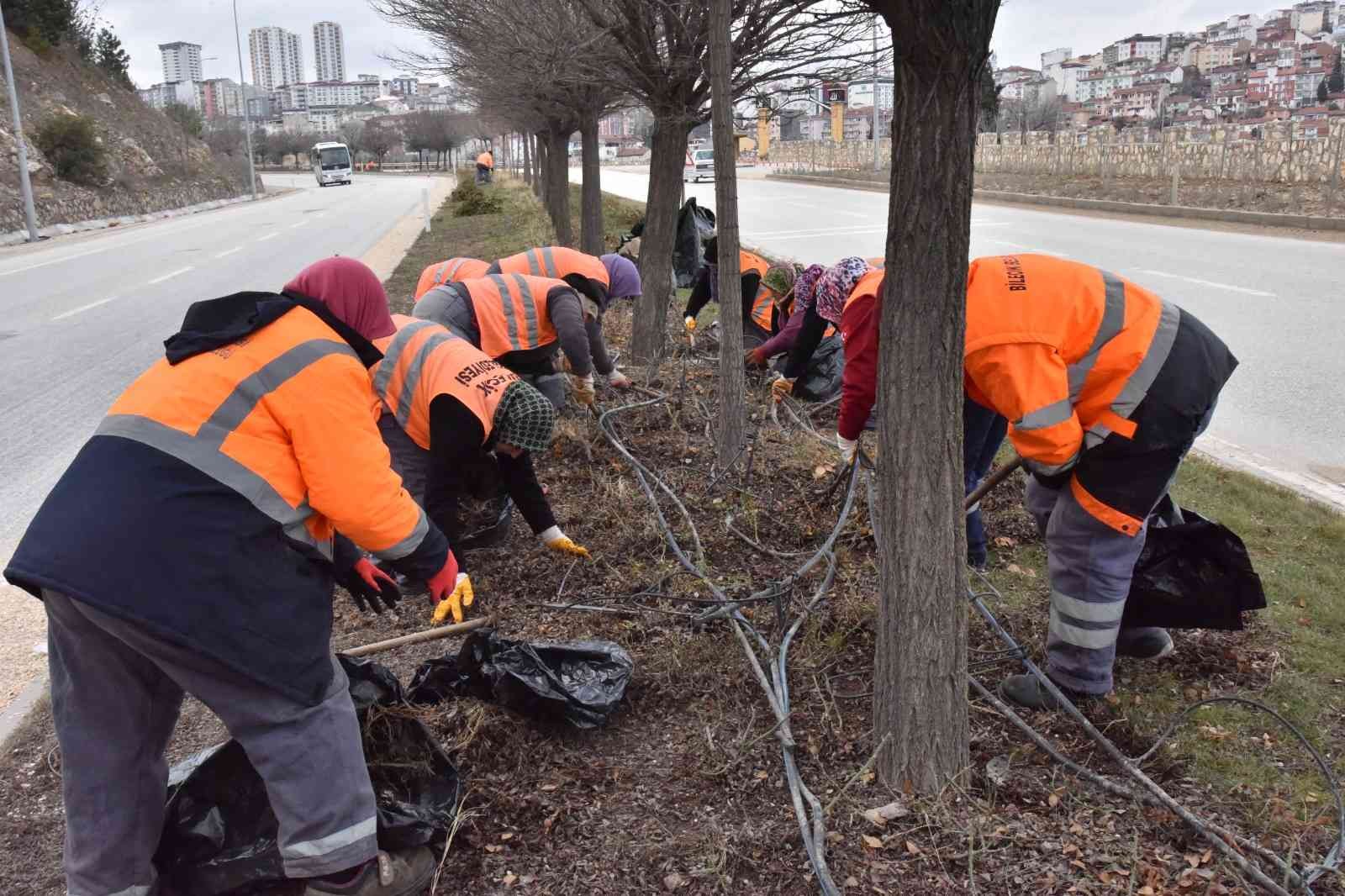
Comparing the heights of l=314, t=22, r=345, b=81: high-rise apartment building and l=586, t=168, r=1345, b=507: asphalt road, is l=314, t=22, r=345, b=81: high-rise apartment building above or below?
above

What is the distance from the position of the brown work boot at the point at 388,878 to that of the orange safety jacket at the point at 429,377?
1.65 metres

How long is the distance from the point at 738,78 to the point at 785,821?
5972 mm

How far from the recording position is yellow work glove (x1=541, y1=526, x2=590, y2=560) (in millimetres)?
4391

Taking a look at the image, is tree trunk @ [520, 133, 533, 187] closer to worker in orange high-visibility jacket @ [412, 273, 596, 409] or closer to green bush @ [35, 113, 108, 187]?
green bush @ [35, 113, 108, 187]

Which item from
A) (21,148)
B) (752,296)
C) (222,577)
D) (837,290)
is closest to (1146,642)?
(837,290)

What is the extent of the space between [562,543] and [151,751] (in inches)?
86.4

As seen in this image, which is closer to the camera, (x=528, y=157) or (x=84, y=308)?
(x=84, y=308)

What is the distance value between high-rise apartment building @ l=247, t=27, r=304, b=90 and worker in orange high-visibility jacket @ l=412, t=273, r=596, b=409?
165 metres

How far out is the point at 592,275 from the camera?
6.34 meters

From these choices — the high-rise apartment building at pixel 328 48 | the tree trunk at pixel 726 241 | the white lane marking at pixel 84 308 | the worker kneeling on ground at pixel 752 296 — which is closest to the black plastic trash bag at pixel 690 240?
the worker kneeling on ground at pixel 752 296

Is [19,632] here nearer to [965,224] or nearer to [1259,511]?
[965,224]

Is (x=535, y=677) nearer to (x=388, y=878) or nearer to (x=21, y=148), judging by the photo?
(x=388, y=878)

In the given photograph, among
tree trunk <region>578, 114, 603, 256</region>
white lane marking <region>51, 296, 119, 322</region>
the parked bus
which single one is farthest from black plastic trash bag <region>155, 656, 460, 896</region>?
the parked bus

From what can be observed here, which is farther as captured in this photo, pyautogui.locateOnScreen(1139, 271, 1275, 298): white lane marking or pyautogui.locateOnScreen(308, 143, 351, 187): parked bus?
pyautogui.locateOnScreen(308, 143, 351, 187): parked bus
